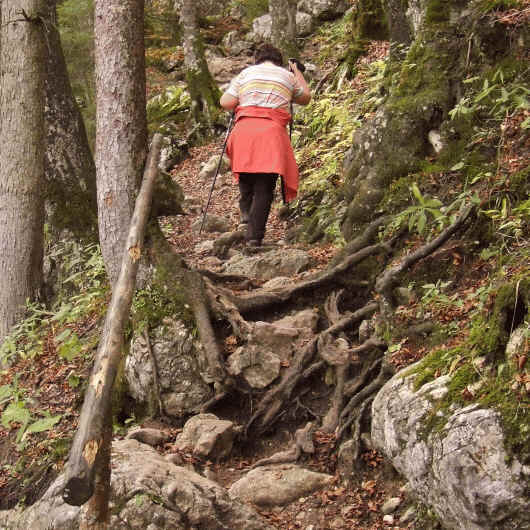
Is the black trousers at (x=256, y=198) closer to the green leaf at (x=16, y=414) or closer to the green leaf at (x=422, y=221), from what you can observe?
the green leaf at (x=422, y=221)

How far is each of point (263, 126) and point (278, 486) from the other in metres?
4.34

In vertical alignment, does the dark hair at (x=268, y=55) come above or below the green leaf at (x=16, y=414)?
above

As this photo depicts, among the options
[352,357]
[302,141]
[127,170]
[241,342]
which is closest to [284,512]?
[352,357]

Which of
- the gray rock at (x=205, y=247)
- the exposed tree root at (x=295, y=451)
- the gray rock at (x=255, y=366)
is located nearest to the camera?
the exposed tree root at (x=295, y=451)

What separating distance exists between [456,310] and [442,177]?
5.98 ft

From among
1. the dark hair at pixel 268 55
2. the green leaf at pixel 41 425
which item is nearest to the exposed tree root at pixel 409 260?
the green leaf at pixel 41 425

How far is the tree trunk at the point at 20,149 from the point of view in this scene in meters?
7.64

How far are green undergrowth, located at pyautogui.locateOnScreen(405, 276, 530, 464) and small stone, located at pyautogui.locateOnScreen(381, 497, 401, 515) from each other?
0.80 meters

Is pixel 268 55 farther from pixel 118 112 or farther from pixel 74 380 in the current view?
pixel 74 380

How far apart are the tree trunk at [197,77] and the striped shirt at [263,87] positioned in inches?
338

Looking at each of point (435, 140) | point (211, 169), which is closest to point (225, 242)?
point (435, 140)

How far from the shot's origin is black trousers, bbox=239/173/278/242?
24.8ft

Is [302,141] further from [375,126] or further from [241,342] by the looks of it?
[241,342]

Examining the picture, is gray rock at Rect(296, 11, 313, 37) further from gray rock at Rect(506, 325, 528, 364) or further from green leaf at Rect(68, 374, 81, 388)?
gray rock at Rect(506, 325, 528, 364)
